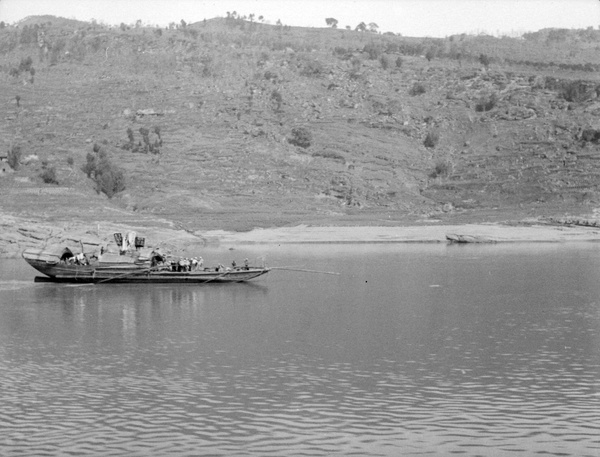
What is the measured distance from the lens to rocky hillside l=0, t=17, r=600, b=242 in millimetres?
122438

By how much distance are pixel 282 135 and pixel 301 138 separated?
3.50 m

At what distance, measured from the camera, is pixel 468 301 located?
2131 inches

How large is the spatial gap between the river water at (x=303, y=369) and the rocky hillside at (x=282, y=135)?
49386mm

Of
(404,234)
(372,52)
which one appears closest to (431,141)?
(372,52)

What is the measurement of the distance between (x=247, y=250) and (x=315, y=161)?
160 ft

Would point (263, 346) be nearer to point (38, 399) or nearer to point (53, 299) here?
point (38, 399)

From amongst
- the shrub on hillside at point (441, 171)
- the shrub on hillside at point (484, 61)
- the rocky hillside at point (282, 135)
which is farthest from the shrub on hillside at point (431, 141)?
the shrub on hillside at point (484, 61)

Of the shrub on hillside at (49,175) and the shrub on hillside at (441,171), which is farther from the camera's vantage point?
the shrub on hillside at (441,171)

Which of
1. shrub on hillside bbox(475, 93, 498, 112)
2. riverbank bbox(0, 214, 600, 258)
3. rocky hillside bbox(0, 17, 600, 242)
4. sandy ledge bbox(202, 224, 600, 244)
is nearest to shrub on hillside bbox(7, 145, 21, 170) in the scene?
rocky hillside bbox(0, 17, 600, 242)

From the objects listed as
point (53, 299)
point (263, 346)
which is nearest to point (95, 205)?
point (53, 299)

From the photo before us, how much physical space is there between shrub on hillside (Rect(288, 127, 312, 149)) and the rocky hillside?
21cm

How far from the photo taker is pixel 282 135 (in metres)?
148

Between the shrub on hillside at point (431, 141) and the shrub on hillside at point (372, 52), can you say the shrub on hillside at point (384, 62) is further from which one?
the shrub on hillside at point (431, 141)

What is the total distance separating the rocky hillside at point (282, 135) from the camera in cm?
12244
